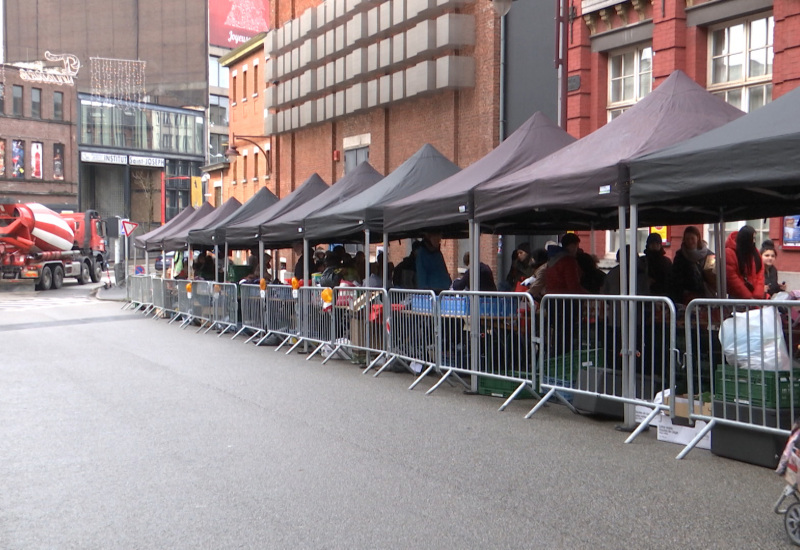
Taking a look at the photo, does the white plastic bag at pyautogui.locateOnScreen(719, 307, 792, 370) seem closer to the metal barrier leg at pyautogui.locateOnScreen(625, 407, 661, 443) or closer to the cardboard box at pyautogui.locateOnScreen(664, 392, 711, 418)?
the cardboard box at pyautogui.locateOnScreen(664, 392, 711, 418)

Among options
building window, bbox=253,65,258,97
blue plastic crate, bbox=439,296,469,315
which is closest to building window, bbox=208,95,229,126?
building window, bbox=253,65,258,97

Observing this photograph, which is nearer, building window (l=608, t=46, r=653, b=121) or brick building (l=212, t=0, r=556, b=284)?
building window (l=608, t=46, r=653, b=121)

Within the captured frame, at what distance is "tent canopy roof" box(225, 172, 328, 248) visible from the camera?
62.4 feet

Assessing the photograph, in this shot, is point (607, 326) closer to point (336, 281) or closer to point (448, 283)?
point (448, 283)

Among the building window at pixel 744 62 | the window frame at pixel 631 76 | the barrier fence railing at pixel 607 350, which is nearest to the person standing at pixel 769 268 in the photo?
the building window at pixel 744 62

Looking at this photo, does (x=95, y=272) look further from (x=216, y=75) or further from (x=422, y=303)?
(x=422, y=303)

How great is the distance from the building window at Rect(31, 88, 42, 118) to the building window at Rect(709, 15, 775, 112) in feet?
237

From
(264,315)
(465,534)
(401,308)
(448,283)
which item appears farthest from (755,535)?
(264,315)

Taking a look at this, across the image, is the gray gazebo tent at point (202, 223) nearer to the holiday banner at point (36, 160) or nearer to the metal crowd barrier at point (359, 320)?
the metal crowd barrier at point (359, 320)

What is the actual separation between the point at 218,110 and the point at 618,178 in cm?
8414

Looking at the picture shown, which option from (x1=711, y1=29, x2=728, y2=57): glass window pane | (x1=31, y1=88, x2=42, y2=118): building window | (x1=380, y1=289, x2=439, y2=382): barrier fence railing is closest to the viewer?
(x1=380, y1=289, x2=439, y2=382): barrier fence railing

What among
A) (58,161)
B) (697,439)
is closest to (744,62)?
(697,439)

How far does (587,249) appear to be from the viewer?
20406 mm

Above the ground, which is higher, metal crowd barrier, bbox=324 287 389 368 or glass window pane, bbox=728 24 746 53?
glass window pane, bbox=728 24 746 53
